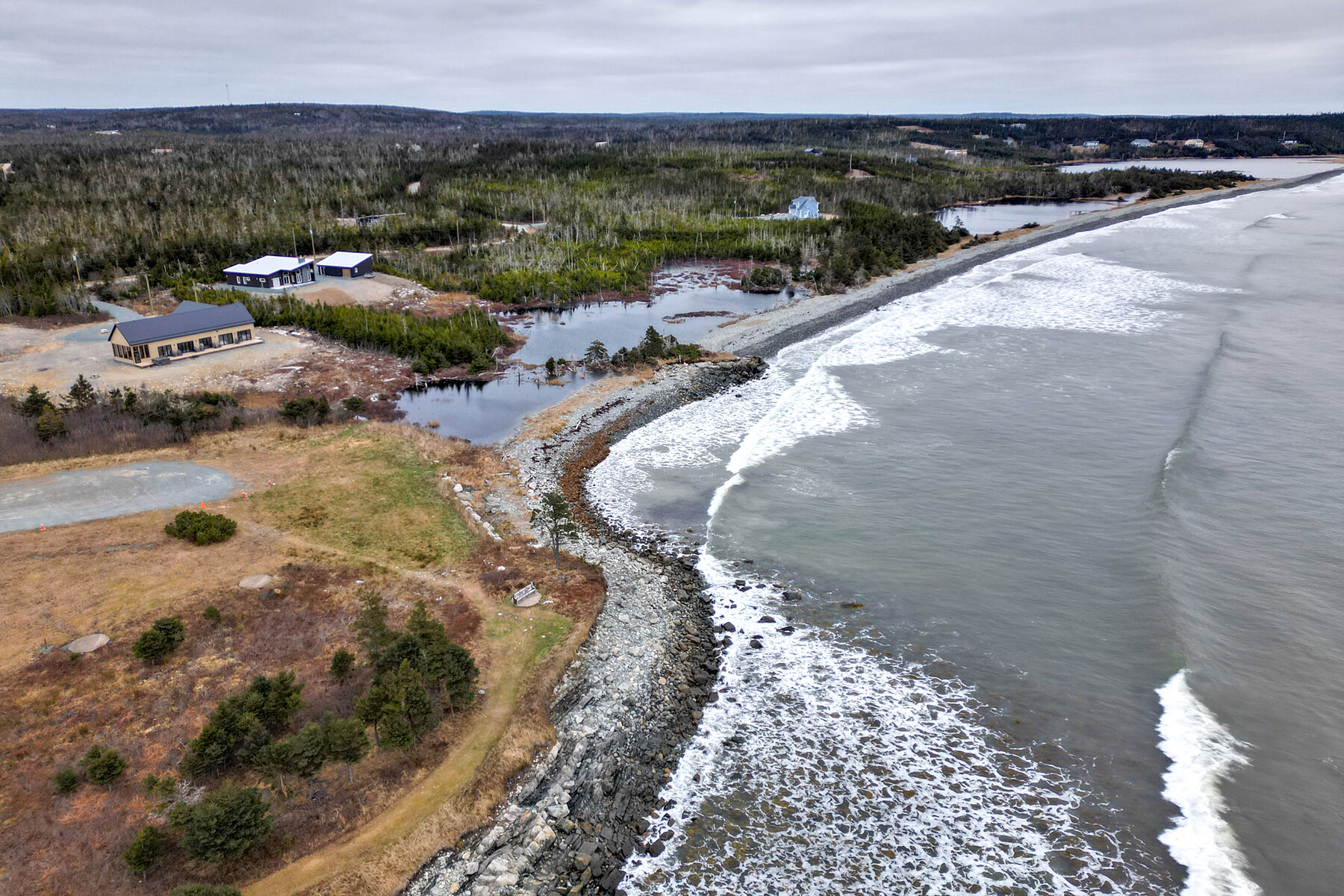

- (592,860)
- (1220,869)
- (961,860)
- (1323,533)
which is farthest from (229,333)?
(1323,533)

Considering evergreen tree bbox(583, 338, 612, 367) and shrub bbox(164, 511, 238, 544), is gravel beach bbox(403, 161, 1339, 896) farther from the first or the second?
evergreen tree bbox(583, 338, 612, 367)

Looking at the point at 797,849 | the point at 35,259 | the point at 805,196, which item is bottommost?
the point at 797,849

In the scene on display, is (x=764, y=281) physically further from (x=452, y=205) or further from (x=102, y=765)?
(x=102, y=765)

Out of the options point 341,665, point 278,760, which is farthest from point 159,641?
point 278,760

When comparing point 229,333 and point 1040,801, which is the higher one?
point 229,333

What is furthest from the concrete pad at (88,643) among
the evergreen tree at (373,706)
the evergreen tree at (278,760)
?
the evergreen tree at (373,706)

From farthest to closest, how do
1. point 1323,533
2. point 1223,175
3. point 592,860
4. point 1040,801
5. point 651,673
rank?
point 1223,175 → point 1323,533 → point 651,673 → point 1040,801 → point 592,860

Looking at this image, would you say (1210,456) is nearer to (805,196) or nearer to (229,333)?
(229,333)
